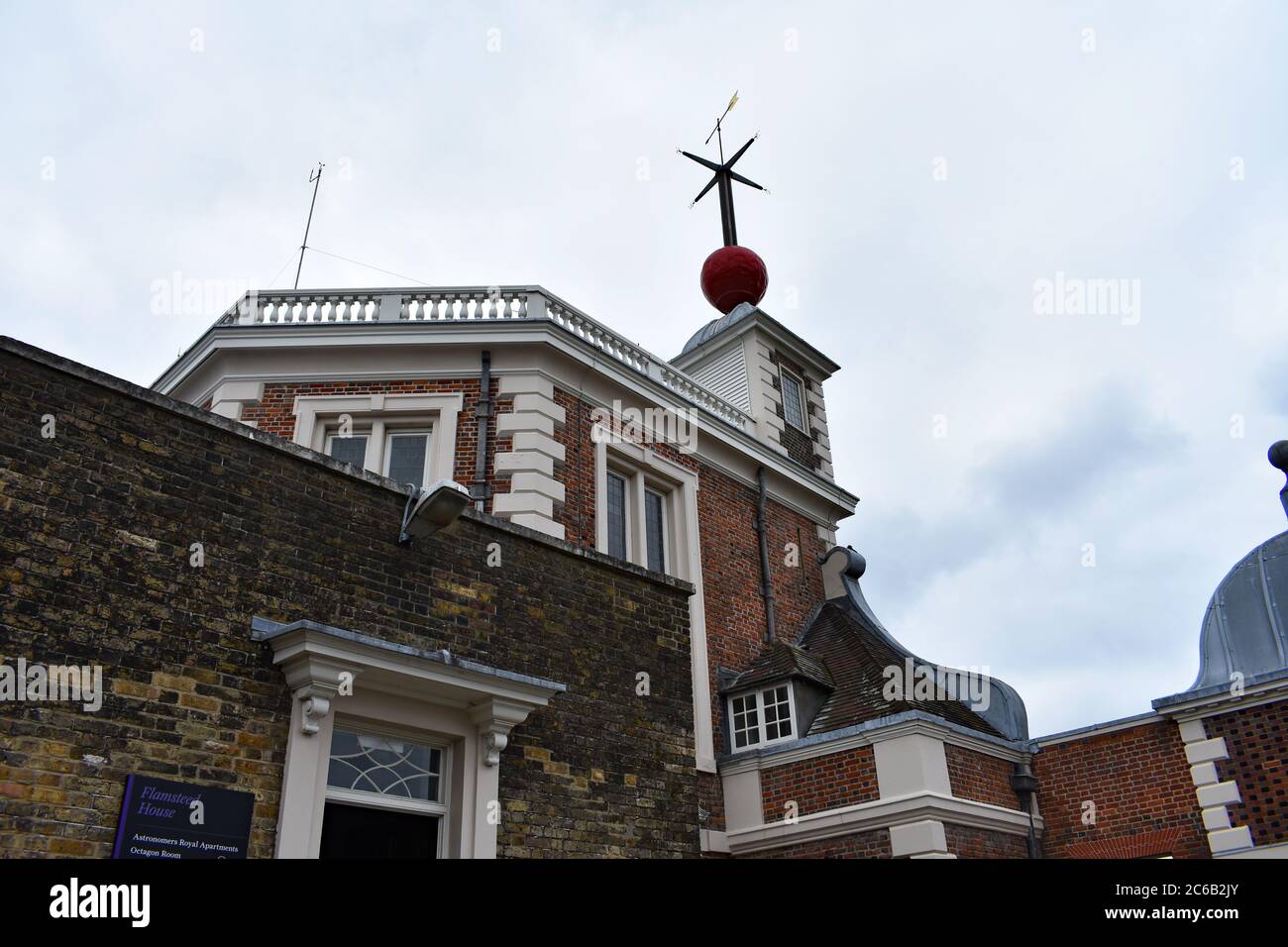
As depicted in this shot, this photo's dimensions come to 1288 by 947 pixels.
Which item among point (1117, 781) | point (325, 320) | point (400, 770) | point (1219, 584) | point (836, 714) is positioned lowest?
point (400, 770)

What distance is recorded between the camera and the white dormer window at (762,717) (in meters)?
14.5

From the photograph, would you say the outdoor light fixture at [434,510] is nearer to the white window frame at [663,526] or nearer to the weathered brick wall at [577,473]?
the weathered brick wall at [577,473]

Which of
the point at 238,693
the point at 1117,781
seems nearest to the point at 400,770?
the point at 238,693

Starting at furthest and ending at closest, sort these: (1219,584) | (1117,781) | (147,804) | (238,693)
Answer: (1219,584), (1117,781), (238,693), (147,804)

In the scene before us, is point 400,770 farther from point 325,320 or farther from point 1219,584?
point 1219,584

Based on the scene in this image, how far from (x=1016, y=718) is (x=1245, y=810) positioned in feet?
10.7

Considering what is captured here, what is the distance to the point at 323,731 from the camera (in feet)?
23.0

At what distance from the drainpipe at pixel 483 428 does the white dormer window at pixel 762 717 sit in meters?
4.92

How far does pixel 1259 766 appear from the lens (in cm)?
1270

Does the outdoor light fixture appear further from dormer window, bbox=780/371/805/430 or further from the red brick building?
dormer window, bbox=780/371/805/430

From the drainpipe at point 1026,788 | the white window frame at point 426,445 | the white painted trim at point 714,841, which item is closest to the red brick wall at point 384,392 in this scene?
the white window frame at point 426,445

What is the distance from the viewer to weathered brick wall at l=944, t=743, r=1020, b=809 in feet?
41.6
